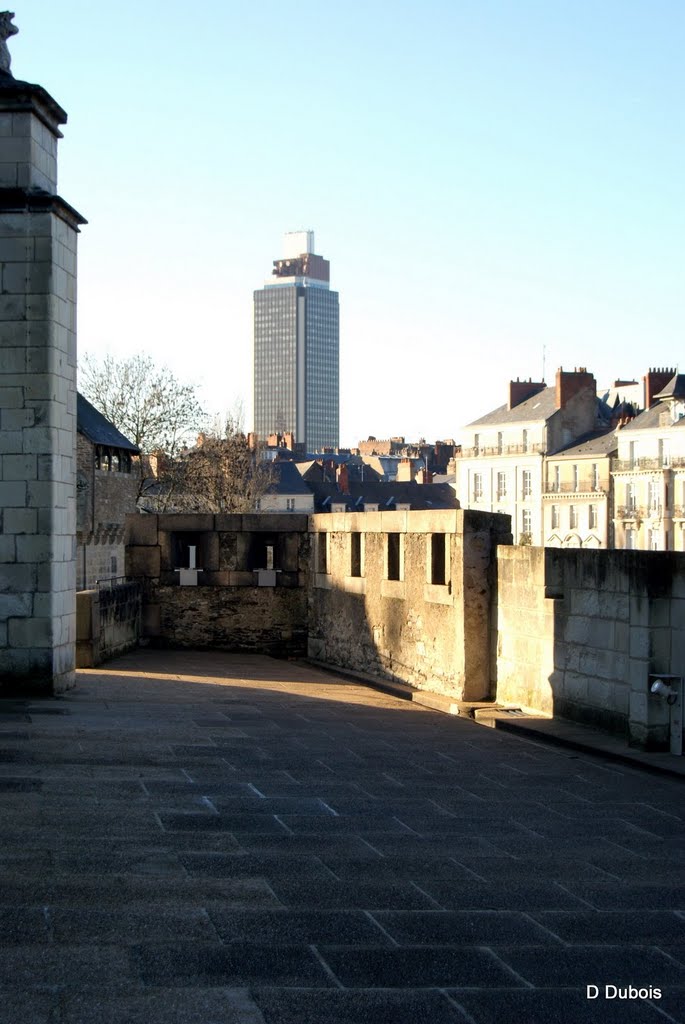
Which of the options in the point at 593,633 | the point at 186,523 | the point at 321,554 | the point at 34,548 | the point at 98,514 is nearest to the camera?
the point at 593,633

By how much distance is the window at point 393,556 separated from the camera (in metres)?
14.6

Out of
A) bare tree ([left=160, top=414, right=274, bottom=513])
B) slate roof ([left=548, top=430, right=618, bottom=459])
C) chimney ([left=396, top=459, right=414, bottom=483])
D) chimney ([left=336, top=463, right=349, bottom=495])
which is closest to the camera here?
bare tree ([left=160, top=414, right=274, bottom=513])

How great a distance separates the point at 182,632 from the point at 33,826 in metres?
12.4

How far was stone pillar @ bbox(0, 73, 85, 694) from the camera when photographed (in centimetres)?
1027

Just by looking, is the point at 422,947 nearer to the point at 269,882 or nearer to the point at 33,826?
the point at 269,882

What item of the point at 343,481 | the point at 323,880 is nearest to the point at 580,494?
the point at 343,481

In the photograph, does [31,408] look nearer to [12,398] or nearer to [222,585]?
[12,398]

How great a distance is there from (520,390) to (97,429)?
3766cm

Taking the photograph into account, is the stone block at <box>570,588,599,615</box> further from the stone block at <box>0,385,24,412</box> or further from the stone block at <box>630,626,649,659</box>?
the stone block at <box>0,385,24,412</box>

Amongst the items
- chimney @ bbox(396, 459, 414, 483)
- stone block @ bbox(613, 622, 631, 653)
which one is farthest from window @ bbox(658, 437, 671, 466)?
stone block @ bbox(613, 622, 631, 653)

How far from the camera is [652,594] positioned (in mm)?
9078

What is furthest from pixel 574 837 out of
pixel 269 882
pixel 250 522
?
pixel 250 522

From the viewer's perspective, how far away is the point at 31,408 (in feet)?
33.7

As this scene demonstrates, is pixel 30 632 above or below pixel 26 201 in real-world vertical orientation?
below
